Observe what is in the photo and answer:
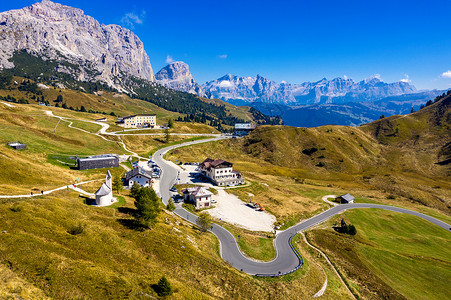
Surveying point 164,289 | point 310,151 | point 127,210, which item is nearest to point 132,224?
point 127,210

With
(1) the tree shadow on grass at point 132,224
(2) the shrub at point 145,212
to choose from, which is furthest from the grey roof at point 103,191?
(2) the shrub at point 145,212

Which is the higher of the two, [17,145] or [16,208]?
[17,145]

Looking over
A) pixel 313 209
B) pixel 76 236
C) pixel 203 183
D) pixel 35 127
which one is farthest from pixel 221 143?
pixel 76 236

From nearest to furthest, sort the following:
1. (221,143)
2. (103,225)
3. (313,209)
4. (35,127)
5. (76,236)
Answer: (76,236)
(103,225)
(313,209)
(35,127)
(221,143)

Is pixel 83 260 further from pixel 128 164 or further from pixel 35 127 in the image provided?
pixel 35 127

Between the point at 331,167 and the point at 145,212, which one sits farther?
the point at 331,167

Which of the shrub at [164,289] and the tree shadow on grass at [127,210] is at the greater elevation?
the shrub at [164,289]

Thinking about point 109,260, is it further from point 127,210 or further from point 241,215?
point 241,215

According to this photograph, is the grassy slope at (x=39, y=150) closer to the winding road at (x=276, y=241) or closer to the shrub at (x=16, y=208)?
the shrub at (x=16, y=208)
